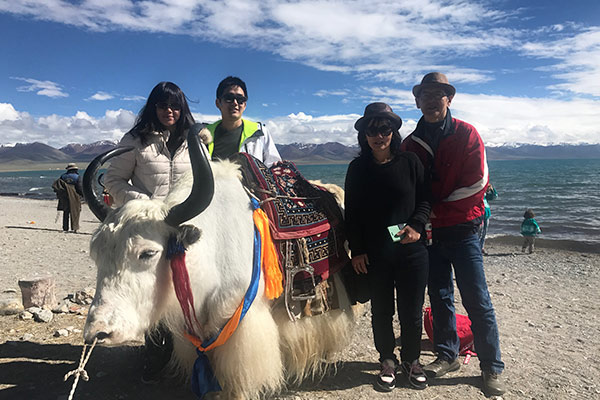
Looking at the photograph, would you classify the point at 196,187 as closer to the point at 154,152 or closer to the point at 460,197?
the point at 154,152

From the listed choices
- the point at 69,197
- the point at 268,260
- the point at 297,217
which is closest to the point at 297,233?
the point at 297,217

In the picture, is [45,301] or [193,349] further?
[45,301]

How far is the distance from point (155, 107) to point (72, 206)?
30.6ft

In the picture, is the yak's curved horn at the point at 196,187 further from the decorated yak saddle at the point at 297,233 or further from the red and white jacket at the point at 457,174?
the red and white jacket at the point at 457,174

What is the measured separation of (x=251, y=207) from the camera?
8.03 ft

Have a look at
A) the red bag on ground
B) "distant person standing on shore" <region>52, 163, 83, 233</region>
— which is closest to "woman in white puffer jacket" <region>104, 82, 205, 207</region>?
the red bag on ground

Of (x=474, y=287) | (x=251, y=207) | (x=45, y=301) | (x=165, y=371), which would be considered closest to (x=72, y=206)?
(x=45, y=301)

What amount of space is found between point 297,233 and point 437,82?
141 cm

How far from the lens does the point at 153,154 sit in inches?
103

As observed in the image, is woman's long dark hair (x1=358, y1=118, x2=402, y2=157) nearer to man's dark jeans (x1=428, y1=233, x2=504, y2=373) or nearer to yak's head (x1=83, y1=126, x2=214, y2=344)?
man's dark jeans (x1=428, y1=233, x2=504, y2=373)

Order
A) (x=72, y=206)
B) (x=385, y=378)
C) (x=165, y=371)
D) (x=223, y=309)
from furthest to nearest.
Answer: (x=72, y=206) < (x=165, y=371) < (x=385, y=378) < (x=223, y=309)

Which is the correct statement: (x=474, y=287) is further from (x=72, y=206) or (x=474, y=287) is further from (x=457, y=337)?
(x=72, y=206)

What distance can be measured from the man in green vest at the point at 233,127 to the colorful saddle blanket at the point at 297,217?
0.32 m

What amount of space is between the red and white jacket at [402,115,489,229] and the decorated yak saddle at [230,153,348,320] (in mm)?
763
